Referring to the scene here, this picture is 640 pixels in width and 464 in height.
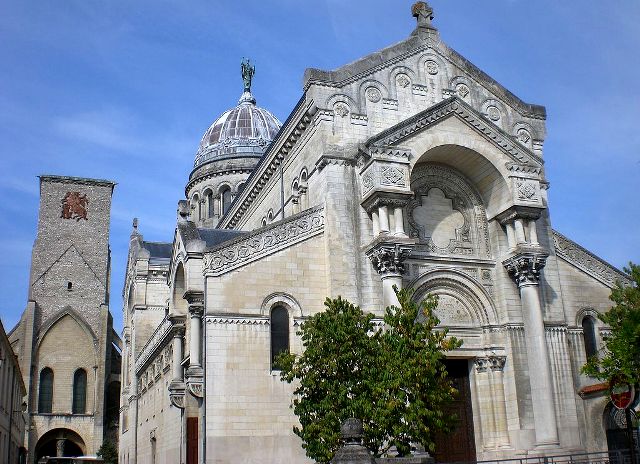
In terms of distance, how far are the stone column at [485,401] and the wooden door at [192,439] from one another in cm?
1006

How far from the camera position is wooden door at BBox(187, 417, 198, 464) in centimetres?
2541

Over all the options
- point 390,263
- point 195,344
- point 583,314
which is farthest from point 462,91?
point 195,344

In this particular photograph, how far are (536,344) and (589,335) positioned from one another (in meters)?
3.94

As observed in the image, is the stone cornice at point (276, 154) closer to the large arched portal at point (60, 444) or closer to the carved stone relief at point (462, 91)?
the carved stone relief at point (462, 91)

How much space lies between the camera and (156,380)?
37.5 metres

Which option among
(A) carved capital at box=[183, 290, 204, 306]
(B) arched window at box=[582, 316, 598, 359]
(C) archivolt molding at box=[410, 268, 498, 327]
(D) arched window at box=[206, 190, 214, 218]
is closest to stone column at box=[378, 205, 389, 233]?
(C) archivolt molding at box=[410, 268, 498, 327]

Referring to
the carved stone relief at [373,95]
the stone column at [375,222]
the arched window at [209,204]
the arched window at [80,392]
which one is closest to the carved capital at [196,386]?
the stone column at [375,222]

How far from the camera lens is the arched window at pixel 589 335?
89.8 ft

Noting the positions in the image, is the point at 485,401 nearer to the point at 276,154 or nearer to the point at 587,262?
the point at 587,262

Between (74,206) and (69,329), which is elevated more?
(74,206)

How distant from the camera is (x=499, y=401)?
2548 cm

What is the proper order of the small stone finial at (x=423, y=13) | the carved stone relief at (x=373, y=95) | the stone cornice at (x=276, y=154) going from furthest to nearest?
the small stone finial at (x=423, y=13), the stone cornice at (x=276, y=154), the carved stone relief at (x=373, y=95)

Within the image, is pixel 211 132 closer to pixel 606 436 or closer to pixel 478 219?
pixel 478 219

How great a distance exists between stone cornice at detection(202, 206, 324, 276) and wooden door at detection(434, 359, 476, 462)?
7090mm
